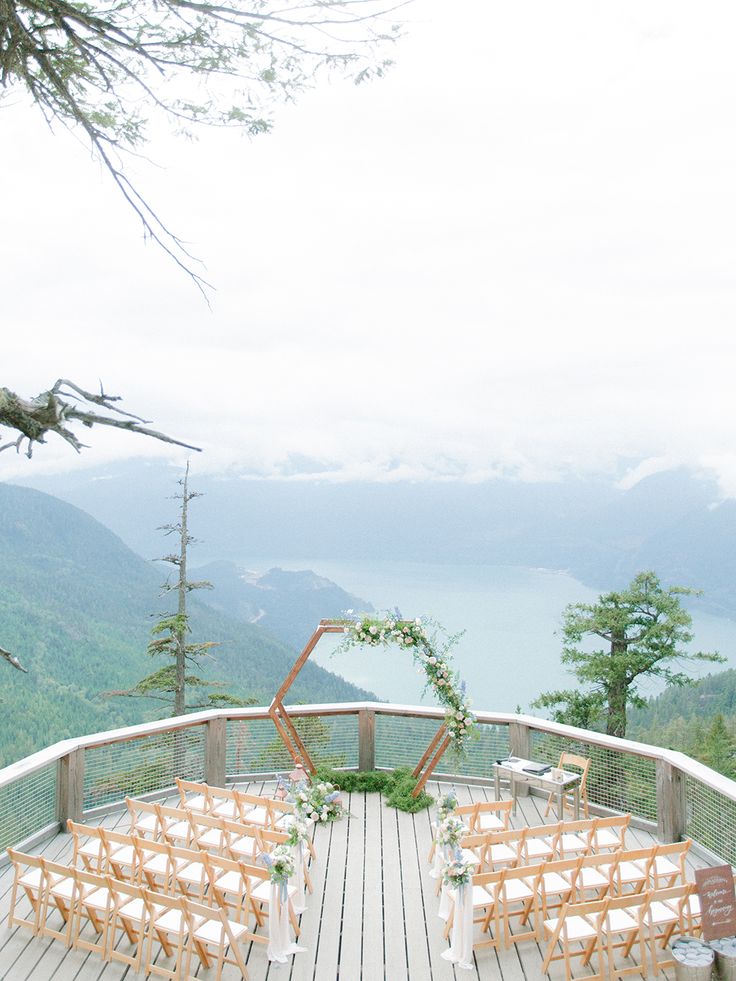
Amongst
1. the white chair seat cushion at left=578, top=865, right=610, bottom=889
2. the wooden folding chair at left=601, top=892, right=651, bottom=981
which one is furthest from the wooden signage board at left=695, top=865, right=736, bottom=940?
the white chair seat cushion at left=578, top=865, right=610, bottom=889

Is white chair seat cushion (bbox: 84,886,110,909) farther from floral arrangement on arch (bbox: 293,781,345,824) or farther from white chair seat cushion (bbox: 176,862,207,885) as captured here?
floral arrangement on arch (bbox: 293,781,345,824)

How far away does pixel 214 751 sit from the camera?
27.2 ft

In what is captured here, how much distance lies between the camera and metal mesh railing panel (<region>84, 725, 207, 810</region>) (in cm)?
754

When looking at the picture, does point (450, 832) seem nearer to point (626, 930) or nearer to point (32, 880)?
point (626, 930)

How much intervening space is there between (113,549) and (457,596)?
9452cm

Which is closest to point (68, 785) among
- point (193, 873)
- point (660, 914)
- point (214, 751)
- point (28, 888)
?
point (214, 751)

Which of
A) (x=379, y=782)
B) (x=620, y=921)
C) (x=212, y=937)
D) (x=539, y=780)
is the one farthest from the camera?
(x=379, y=782)

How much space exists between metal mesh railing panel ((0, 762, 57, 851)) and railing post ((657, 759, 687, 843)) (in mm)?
5538

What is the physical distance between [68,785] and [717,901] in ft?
17.9

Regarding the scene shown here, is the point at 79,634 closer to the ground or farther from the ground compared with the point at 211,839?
closer to the ground

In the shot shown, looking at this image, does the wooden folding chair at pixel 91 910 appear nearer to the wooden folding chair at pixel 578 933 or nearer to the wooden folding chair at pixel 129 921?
the wooden folding chair at pixel 129 921

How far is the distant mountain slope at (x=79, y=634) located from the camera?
163 ft

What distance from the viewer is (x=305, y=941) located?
5477mm

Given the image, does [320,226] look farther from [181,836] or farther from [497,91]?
[181,836]
